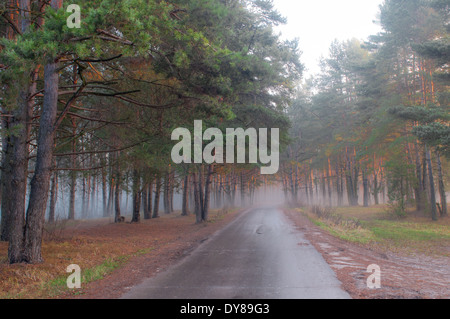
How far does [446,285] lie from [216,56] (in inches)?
334

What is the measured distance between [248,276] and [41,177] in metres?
6.17

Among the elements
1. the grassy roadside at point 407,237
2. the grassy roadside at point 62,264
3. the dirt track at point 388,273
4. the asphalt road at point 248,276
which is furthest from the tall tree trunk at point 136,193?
the dirt track at point 388,273

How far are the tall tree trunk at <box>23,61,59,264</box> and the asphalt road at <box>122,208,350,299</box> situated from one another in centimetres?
374

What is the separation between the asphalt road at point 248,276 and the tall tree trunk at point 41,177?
374 cm

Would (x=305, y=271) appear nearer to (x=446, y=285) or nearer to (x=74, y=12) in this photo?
(x=446, y=285)

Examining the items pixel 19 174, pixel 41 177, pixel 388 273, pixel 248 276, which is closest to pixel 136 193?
pixel 19 174

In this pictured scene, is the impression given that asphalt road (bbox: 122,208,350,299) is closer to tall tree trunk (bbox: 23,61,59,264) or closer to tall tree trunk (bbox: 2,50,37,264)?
tall tree trunk (bbox: 23,61,59,264)

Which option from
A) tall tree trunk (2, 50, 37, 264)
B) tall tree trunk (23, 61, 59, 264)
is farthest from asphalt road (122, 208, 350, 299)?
tall tree trunk (2, 50, 37, 264)

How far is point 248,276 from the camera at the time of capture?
282 inches

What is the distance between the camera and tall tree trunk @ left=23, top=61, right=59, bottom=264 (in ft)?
27.7

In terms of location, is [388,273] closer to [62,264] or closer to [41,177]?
[62,264]
